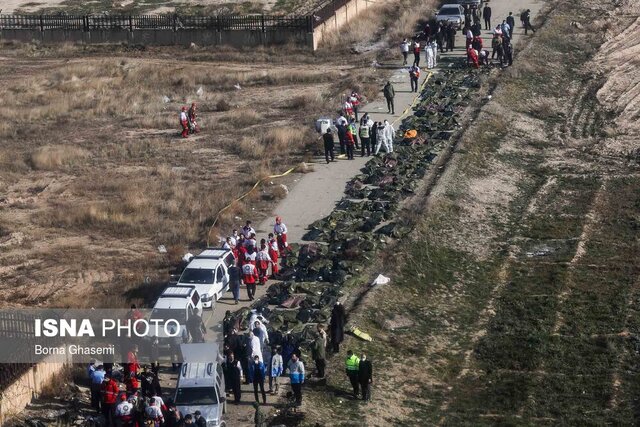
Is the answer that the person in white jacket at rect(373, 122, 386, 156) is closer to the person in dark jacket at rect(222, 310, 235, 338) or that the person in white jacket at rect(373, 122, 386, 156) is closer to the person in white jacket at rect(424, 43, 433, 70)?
the person in white jacket at rect(424, 43, 433, 70)

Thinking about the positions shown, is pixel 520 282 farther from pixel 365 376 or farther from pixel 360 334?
pixel 365 376

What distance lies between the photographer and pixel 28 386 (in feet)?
88.7

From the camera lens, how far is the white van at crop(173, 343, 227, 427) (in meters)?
25.4

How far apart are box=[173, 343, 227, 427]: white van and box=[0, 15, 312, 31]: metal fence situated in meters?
37.3

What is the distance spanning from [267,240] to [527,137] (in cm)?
1633

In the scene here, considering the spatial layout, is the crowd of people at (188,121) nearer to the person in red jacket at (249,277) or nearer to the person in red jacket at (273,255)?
the person in red jacket at (273,255)

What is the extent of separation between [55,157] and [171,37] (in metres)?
18.6

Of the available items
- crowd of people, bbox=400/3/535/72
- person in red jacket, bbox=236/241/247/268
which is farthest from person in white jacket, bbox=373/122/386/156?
person in red jacket, bbox=236/241/247/268

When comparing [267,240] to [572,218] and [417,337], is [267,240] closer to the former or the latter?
[417,337]

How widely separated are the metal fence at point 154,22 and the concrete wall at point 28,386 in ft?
118

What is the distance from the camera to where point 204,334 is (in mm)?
30156

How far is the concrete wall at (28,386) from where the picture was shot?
26.1m

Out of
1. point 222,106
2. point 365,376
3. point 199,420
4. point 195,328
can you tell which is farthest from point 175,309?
point 222,106

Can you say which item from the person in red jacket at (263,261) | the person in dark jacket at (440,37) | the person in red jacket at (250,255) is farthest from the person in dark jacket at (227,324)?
the person in dark jacket at (440,37)
